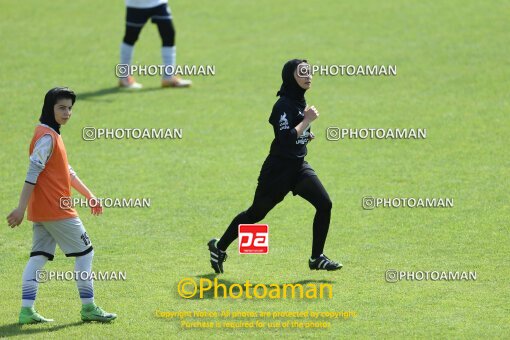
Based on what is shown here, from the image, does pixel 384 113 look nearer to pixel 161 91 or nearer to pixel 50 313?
pixel 161 91

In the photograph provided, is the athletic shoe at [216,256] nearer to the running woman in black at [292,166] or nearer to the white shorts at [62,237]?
the running woman in black at [292,166]

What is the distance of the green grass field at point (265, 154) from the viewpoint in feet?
32.3

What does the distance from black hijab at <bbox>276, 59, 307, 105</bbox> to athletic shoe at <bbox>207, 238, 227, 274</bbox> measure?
1.84 metres

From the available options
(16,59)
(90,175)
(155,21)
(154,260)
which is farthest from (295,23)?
(154,260)

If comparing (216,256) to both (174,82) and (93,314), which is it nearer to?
(93,314)

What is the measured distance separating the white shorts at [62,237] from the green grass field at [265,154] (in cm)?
72

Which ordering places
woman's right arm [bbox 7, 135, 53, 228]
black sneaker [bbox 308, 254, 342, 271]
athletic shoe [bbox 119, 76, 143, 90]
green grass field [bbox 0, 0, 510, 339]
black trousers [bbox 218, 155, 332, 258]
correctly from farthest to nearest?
athletic shoe [bbox 119, 76, 143, 90], black sneaker [bbox 308, 254, 342, 271], black trousers [bbox 218, 155, 332, 258], green grass field [bbox 0, 0, 510, 339], woman's right arm [bbox 7, 135, 53, 228]

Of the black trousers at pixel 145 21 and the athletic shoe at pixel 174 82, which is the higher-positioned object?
the black trousers at pixel 145 21

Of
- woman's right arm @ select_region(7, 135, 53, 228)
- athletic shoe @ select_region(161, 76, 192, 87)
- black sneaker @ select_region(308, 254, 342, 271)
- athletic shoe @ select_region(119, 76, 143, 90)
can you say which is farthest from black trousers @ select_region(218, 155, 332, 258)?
athletic shoe @ select_region(119, 76, 143, 90)

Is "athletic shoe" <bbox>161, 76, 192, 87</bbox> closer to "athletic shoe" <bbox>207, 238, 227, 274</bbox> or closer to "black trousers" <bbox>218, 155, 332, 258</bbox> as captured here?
"athletic shoe" <bbox>207, 238, 227, 274</bbox>

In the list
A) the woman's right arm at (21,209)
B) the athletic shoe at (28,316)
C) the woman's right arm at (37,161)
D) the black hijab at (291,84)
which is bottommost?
the athletic shoe at (28,316)

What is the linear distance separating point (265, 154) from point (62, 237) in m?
→ 7.05

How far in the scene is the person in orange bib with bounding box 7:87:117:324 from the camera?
8.90m

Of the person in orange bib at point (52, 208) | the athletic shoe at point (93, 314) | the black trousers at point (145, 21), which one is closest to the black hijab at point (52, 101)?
the person in orange bib at point (52, 208)
